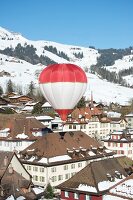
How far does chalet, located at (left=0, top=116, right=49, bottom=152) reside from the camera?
7625cm

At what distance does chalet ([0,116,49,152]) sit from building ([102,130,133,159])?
12.9 m

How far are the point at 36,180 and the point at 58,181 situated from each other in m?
3.27

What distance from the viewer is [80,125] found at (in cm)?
10544

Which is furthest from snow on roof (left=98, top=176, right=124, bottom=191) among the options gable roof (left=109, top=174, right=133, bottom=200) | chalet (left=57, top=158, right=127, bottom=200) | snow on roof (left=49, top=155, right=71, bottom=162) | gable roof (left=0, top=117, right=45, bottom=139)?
gable roof (left=0, top=117, right=45, bottom=139)

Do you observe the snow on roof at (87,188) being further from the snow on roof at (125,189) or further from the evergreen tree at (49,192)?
the evergreen tree at (49,192)

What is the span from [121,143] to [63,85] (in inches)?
1278

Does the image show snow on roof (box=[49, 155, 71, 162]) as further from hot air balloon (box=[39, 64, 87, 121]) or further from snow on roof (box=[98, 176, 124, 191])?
snow on roof (box=[98, 176, 124, 191])

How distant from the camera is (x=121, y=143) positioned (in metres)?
83.8

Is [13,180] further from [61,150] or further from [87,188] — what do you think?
[61,150]

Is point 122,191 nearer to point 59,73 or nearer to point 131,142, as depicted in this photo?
point 59,73

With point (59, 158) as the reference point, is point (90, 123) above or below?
above

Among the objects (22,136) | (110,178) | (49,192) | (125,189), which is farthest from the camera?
(22,136)

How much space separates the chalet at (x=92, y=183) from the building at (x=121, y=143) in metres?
30.0

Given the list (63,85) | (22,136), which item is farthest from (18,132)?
(63,85)
